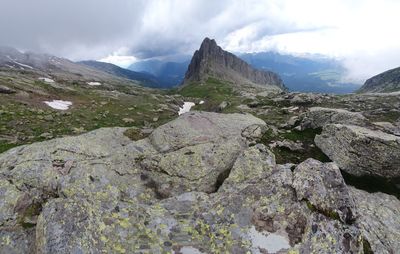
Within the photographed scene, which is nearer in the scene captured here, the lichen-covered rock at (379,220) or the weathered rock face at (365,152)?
the lichen-covered rock at (379,220)

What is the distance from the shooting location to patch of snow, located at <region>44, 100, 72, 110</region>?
217ft

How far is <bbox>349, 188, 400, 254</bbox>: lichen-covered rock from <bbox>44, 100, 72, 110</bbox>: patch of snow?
2421 inches

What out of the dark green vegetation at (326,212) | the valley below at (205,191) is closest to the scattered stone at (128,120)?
the valley below at (205,191)

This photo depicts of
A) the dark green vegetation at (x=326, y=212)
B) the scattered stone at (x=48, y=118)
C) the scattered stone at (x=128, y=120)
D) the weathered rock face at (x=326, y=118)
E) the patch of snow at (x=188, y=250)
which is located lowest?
the scattered stone at (x=128, y=120)

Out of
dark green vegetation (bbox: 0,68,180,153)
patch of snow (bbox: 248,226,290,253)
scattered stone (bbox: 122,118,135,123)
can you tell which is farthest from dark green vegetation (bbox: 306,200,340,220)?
scattered stone (bbox: 122,118,135,123)

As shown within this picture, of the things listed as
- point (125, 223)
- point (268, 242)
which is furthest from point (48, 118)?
point (268, 242)

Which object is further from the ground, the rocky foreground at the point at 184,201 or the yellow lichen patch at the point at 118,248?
the rocky foreground at the point at 184,201

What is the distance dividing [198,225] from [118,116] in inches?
2021

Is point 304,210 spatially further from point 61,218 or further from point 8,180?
point 8,180

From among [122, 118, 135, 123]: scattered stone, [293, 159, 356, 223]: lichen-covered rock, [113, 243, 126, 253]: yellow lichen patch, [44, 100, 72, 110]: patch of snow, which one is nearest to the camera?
[113, 243, 126, 253]: yellow lichen patch

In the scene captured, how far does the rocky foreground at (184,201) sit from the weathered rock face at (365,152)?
142 mm

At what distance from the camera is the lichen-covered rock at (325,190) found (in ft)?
48.6

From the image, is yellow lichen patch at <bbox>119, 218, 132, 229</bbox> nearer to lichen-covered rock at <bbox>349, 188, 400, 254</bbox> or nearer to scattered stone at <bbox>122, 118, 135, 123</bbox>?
lichen-covered rock at <bbox>349, 188, 400, 254</bbox>

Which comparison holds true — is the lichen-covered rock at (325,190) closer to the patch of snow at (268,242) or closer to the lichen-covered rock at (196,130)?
the patch of snow at (268,242)
